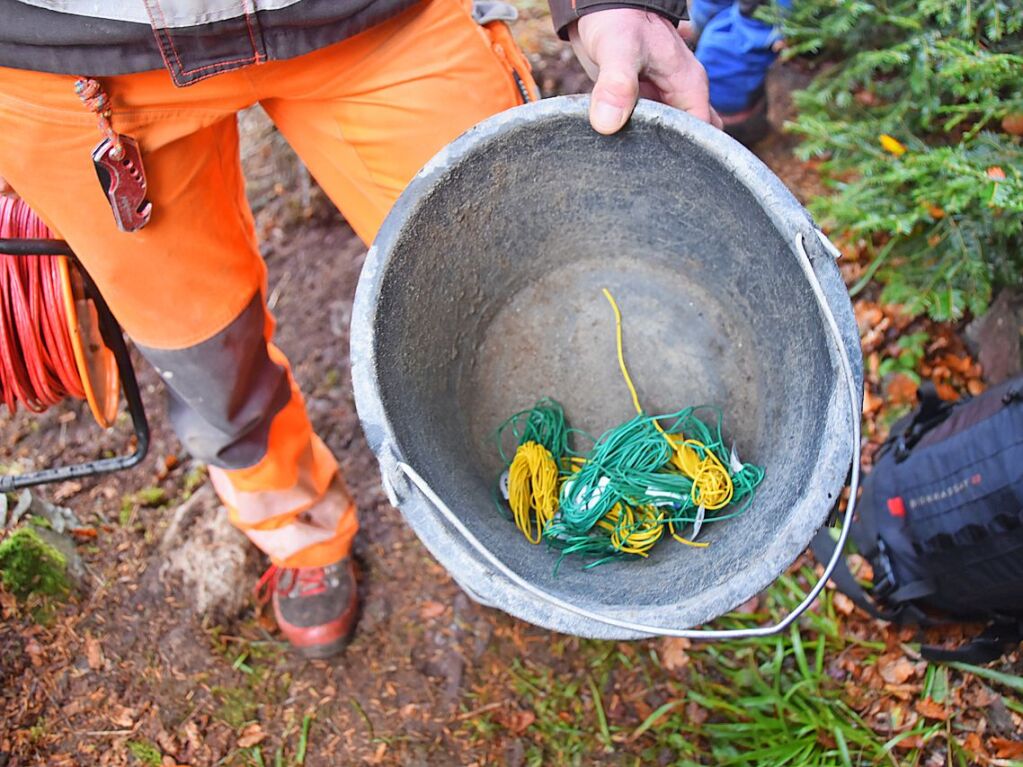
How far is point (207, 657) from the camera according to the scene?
262cm

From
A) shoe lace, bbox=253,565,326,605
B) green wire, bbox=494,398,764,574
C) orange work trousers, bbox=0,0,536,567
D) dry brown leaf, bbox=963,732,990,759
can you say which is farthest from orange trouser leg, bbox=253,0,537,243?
dry brown leaf, bbox=963,732,990,759

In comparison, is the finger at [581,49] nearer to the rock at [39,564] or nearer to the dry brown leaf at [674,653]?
the dry brown leaf at [674,653]

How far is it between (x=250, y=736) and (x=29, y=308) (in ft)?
4.64

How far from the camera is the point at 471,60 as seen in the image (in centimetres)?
184

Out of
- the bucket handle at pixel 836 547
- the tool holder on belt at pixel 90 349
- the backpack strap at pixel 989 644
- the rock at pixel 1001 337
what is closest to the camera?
the bucket handle at pixel 836 547

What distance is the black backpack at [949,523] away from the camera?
203 cm

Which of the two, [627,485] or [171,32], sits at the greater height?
[171,32]

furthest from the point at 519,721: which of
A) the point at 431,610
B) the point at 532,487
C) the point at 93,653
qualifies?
the point at 93,653

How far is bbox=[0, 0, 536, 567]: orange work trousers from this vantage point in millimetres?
1657

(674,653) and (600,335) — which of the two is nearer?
(600,335)

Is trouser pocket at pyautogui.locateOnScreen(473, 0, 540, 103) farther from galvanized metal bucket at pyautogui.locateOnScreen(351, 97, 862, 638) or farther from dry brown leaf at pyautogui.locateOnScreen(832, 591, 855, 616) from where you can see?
dry brown leaf at pyautogui.locateOnScreen(832, 591, 855, 616)

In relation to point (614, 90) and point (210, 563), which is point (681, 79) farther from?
point (210, 563)

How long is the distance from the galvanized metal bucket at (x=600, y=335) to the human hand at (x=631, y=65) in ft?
0.22

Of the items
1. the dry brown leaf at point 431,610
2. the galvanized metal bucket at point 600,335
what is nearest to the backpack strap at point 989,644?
the galvanized metal bucket at point 600,335
